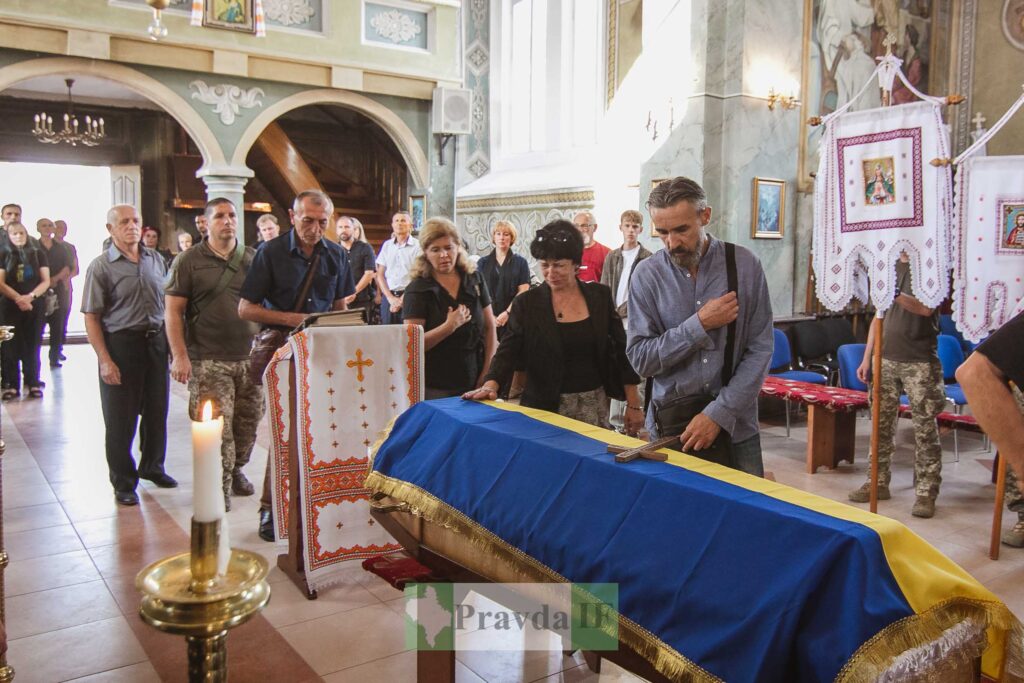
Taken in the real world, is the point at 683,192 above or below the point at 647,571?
above

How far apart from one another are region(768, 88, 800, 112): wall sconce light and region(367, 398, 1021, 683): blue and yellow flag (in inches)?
277

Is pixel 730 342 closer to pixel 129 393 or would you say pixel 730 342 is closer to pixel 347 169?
pixel 129 393

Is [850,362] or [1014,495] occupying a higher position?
[850,362]

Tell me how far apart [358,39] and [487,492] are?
1029 centimetres

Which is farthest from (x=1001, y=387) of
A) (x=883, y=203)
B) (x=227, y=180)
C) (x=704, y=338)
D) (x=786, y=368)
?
(x=227, y=180)

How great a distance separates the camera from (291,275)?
4.24 m

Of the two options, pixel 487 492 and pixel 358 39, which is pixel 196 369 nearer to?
pixel 487 492

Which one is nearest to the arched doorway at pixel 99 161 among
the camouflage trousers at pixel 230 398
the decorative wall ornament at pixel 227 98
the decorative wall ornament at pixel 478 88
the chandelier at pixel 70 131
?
the chandelier at pixel 70 131

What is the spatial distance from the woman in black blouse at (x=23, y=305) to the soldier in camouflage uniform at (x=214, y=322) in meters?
4.81

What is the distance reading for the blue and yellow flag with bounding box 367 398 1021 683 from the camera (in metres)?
1.36

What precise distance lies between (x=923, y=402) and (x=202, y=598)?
4.96 meters

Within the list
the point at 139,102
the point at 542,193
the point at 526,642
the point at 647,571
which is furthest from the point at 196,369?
the point at 139,102

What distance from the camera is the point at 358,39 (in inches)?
438

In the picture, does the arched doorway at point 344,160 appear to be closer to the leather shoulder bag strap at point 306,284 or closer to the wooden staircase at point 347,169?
the wooden staircase at point 347,169
